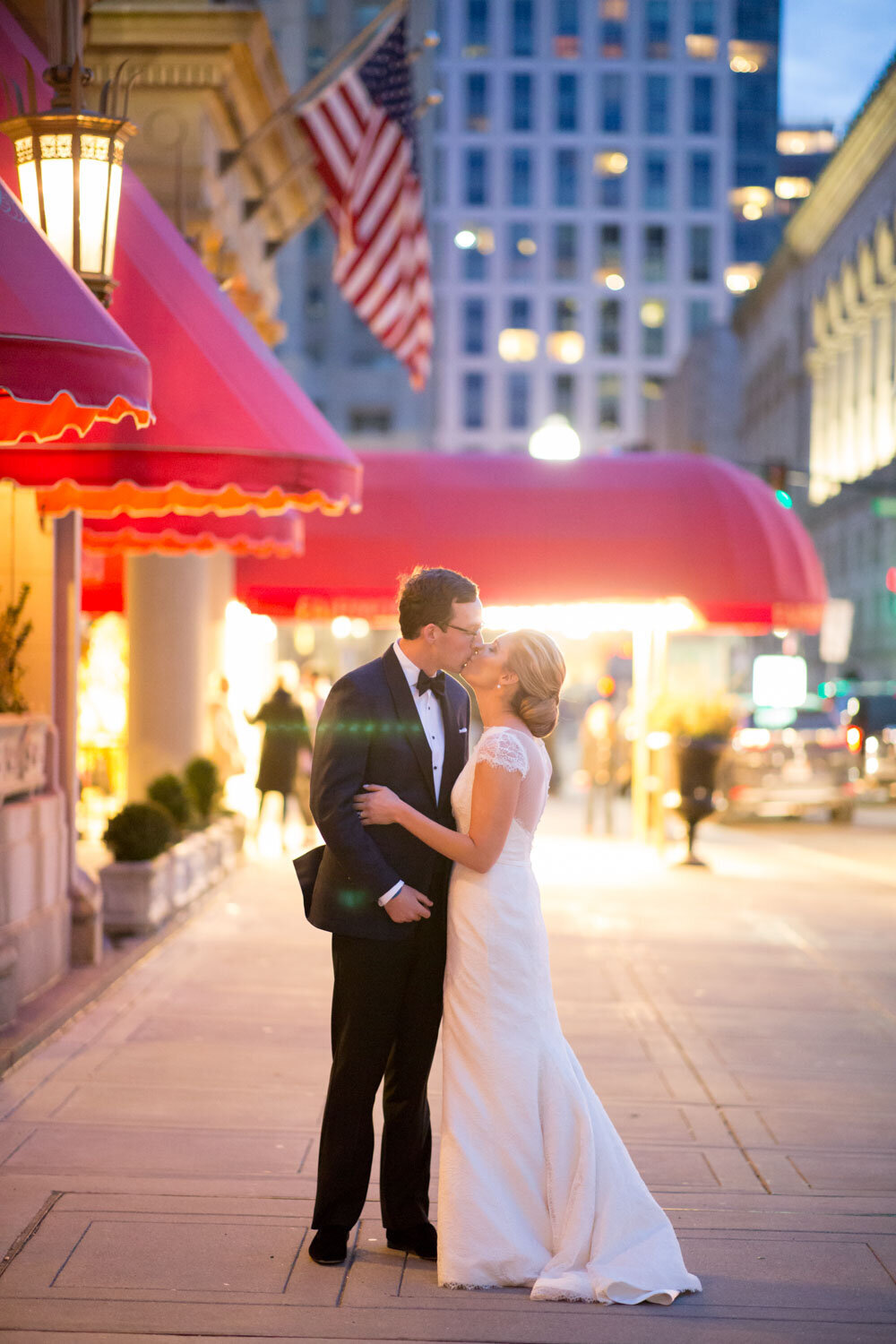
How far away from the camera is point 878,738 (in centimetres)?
2362

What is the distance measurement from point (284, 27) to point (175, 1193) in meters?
72.9

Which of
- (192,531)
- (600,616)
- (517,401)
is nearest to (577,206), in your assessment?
(517,401)

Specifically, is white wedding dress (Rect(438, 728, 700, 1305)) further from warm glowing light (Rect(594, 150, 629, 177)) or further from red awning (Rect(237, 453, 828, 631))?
warm glowing light (Rect(594, 150, 629, 177))

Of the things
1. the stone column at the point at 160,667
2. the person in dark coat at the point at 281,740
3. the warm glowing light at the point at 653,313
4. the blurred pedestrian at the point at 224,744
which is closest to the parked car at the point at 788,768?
the blurred pedestrian at the point at 224,744

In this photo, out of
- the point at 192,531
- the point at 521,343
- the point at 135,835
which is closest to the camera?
the point at 135,835

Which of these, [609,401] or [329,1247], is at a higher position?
[609,401]

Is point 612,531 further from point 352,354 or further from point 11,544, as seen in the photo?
point 352,354

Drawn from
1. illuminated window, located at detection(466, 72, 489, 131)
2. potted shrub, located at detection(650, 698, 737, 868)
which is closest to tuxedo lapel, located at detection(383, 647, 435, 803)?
potted shrub, located at detection(650, 698, 737, 868)

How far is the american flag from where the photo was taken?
13.8m

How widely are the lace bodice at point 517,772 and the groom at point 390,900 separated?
135 mm

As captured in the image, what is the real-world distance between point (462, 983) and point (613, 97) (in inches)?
4273

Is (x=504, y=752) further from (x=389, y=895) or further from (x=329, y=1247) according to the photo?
(x=329, y=1247)

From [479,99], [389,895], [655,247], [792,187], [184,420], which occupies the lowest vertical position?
[389,895]

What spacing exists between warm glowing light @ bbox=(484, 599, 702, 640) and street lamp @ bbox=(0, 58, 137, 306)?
10.8 meters
